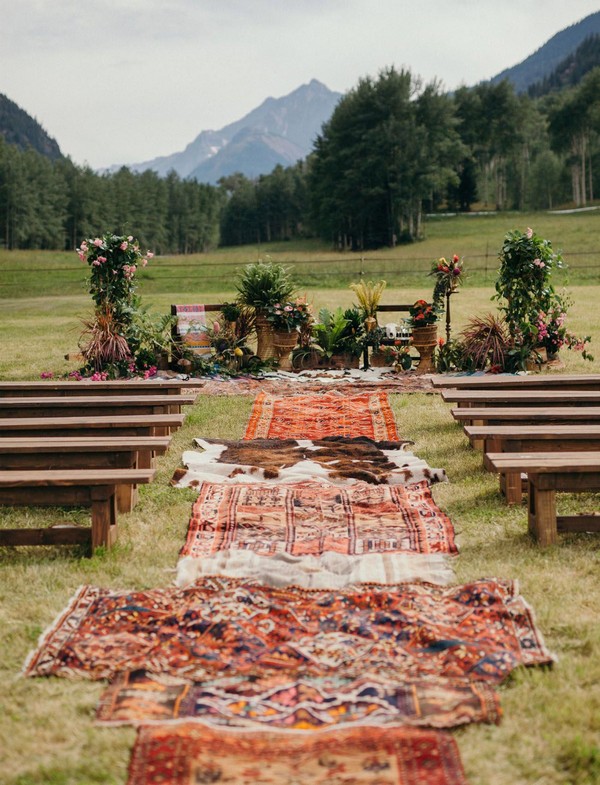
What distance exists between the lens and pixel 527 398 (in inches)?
259

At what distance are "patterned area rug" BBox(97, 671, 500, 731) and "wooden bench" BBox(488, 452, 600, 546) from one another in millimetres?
1731

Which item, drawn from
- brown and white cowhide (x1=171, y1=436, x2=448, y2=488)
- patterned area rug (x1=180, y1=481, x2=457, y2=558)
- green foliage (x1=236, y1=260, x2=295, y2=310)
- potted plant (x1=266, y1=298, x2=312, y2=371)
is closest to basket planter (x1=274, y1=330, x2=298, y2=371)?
potted plant (x1=266, y1=298, x2=312, y2=371)

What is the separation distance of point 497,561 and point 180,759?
2.27 metres

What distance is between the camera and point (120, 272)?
419 inches

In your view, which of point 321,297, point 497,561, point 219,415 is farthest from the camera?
point 321,297

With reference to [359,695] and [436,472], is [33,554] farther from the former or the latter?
[436,472]

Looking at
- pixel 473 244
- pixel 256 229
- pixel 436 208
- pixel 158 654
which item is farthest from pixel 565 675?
pixel 256 229

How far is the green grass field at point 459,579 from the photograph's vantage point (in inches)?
105

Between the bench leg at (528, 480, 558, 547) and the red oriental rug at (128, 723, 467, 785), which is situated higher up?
the bench leg at (528, 480, 558, 547)

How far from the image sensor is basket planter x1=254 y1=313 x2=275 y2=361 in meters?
11.3

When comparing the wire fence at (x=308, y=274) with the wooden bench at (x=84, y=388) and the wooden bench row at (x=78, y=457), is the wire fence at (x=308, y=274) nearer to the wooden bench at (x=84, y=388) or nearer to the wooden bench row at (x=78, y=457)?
the wooden bench at (x=84, y=388)

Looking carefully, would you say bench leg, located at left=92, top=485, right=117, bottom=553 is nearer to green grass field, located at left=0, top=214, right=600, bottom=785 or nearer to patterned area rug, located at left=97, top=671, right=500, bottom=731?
green grass field, located at left=0, top=214, right=600, bottom=785

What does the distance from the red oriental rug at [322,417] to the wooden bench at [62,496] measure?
10.0 feet

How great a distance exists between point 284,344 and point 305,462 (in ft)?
17.0
